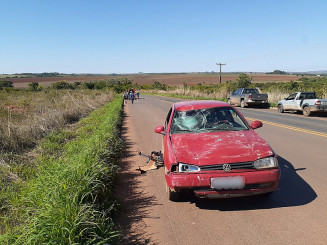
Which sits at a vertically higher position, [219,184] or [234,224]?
[219,184]

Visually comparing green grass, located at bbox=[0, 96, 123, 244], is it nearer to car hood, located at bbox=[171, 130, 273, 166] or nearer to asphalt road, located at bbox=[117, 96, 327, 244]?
asphalt road, located at bbox=[117, 96, 327, 244]

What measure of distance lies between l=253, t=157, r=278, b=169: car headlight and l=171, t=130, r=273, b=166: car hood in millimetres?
56

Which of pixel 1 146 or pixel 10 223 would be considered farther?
pixel 1 146

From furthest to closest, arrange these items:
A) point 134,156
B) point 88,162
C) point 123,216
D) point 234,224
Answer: point 134,156, point 88,162, point 123,216, point 234,224

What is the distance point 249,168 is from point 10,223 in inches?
127

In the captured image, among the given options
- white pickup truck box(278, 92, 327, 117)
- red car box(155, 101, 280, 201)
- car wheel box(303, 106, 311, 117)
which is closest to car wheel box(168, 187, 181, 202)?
red car box(155, 101, 280, 201)

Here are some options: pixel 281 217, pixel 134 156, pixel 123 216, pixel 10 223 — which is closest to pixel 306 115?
pixel 134 156

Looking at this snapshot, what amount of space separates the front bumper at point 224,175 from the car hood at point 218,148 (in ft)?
0.58

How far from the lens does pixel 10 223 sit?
11.1ft

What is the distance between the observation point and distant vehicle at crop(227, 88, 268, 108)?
2252 cm

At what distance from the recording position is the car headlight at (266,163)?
11.9 feet

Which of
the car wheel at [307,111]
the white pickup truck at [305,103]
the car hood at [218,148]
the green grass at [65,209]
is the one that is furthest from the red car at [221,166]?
the car wheel at [307,111]

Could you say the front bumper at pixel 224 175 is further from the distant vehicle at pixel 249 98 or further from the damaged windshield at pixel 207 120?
the distant vehicle at pixel 249 98

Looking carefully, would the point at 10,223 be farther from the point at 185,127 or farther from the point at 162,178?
the point at 185,127
